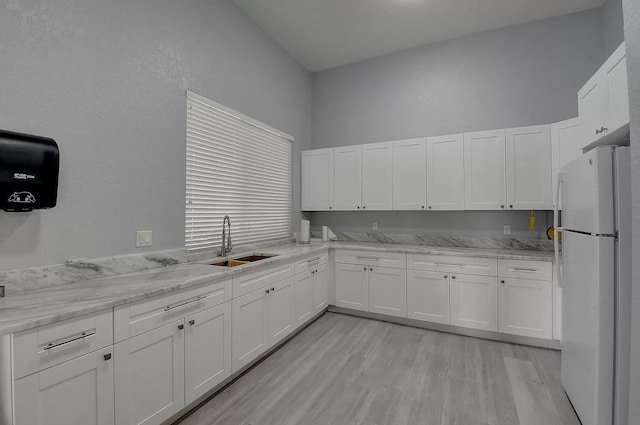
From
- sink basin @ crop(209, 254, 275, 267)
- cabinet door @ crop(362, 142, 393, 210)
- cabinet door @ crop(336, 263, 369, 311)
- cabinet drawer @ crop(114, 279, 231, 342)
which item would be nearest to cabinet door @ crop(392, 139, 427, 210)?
cabinet door @ crop(362, 142, 393, 210)

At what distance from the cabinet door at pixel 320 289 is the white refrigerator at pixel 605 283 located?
7.89 feet

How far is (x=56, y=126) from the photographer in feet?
5.64

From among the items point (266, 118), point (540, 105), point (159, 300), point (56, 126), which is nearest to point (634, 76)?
point (159, 300)

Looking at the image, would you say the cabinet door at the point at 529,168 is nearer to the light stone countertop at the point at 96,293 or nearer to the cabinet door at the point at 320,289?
the cabinet door at the point at 320,289

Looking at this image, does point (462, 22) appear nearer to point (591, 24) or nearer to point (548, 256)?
point (591, 24)

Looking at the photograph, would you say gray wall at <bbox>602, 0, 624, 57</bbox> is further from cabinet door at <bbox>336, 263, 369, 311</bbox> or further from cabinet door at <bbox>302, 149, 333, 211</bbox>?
Answer: cabinet door at <bbox>336, 263, 369, 311</bbox>

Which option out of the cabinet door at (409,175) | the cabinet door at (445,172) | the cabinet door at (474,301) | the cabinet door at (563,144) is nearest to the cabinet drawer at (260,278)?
the cabinet door at (409,175)

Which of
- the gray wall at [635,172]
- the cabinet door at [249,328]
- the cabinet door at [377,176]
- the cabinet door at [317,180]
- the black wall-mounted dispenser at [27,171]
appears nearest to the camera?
the gray wall at [635,172]

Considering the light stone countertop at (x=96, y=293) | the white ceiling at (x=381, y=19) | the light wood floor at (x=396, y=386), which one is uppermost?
the white ceiling at (x=381, y=19)

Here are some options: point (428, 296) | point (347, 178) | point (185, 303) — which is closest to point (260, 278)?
point (185, 303)

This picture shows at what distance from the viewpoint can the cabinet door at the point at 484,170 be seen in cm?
325

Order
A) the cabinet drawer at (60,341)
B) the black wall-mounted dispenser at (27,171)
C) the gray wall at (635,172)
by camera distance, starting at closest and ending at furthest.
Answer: the gray wall at (635,172), the cabinet drawer at (60,341), the black wall-mounted dispenser at (27,171)

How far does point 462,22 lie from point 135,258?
4.26 metres

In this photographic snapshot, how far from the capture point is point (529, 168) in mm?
3115
